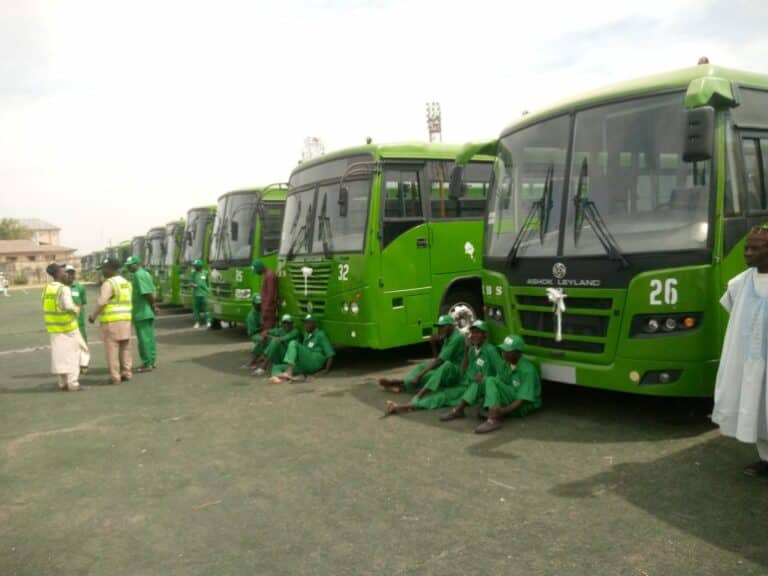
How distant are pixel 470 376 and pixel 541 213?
179 centimetres

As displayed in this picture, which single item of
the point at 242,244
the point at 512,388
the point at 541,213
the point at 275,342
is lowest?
the point at 512,388

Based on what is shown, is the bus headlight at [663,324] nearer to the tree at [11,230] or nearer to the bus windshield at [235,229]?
the bus windshield at [235,229]

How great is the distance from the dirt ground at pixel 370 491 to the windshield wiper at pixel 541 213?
166cm

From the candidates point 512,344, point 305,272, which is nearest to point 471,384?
point 512,344

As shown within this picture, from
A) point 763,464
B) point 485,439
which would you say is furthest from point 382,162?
point 763,464

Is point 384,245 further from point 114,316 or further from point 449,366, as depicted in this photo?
point 114,316

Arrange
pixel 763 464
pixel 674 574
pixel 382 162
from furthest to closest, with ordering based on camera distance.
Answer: pixel 382 162 < pixel 763 464 < pixel 674 574

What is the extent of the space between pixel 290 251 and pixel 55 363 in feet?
11.7

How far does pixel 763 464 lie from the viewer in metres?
4.52

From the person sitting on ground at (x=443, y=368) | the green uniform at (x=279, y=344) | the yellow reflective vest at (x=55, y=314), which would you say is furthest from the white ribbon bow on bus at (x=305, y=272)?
the yellow reflective vest at (x=55, y=314)

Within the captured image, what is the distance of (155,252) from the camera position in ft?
77.3

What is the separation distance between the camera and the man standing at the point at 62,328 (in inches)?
358

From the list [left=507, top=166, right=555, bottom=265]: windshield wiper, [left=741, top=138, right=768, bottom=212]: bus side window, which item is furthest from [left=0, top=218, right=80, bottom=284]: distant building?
[left=741, top=138, right=768, bottom=212]: bus side window

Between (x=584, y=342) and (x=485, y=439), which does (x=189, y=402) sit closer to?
(x=485, y=439)
